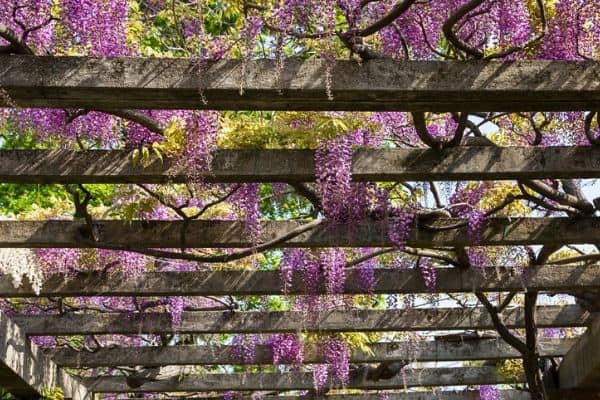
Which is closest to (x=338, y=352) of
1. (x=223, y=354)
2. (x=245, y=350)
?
(x=245, y=350)

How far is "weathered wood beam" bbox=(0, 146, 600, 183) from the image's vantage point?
4402 millimetres

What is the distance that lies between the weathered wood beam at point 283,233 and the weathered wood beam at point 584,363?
210cm

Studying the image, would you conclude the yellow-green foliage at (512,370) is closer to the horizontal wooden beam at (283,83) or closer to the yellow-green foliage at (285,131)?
the yellow-green foliage at (285,131)

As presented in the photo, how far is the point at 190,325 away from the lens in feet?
25.1

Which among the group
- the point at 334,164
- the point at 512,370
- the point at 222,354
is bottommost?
the point at 512,370

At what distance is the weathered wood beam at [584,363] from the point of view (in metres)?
7.42

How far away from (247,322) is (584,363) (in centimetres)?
272

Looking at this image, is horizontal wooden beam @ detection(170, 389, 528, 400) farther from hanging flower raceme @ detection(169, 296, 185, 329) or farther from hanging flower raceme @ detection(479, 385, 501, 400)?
hanging flower raceme @ detection(169, 296, 185, 329)

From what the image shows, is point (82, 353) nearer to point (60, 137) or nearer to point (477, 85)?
point (60, 137)

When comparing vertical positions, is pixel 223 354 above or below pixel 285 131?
below

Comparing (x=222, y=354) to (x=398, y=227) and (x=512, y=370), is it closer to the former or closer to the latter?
(x=512, y=370)

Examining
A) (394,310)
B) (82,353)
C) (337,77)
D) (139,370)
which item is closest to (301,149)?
(337,77)

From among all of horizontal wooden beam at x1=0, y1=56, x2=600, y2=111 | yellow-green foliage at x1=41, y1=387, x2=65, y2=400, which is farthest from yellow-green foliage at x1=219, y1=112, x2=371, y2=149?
yellow-green foliage at x1=41, y1=387, x2=65, y2=400

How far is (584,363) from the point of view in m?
7.74
